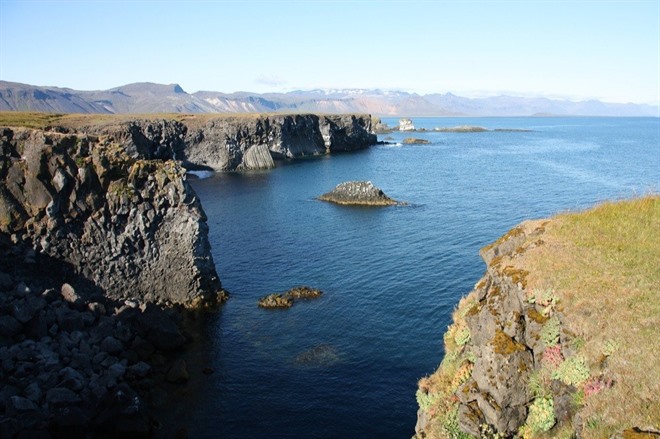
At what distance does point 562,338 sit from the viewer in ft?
59.7

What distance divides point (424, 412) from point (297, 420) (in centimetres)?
1214

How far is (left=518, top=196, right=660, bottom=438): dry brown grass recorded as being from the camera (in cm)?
1524

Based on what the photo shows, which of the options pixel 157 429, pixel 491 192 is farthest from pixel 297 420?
pixel 491 192

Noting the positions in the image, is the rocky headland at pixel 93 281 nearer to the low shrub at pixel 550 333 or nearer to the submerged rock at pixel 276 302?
the submerged rock at pixel 276 302

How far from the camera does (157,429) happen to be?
32125 mm

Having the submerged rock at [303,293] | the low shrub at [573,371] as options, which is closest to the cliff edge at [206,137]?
the submerged rock at [303,293]

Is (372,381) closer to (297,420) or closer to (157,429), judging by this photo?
(297,420)

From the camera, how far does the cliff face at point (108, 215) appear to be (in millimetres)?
48875

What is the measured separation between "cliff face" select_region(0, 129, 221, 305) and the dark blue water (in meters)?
7.42

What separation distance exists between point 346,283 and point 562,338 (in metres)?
37.1

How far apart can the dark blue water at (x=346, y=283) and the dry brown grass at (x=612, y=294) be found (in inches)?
527

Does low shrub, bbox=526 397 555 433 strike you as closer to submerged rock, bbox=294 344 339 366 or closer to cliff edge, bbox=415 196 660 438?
cliff edge, bbox=415 196 660 438

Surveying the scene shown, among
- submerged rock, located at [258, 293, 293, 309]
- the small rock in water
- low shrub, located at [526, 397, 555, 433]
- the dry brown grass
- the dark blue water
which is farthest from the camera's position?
the small rock in water

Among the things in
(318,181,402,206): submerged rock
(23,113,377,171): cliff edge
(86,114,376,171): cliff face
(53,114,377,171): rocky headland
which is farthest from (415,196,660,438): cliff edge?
(86,114,376,171): cliff face
